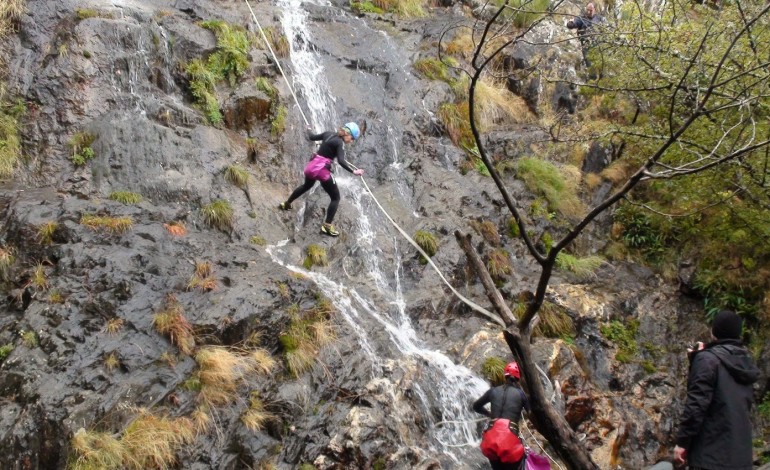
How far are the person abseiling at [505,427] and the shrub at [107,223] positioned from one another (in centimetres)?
526

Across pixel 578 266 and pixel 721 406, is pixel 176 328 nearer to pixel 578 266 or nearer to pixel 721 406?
pixel 721 406

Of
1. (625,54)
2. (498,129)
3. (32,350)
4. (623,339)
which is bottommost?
(32,350)

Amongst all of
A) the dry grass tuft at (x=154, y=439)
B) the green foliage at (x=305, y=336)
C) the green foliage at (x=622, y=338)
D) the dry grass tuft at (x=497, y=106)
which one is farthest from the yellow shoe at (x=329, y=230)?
the dry grass tuft at (x=497, y=106)

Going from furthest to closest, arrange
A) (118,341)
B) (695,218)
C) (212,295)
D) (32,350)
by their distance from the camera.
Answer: (695,218), (212,295), (118,341), (32,350)

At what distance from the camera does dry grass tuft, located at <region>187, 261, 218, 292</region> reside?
7844 millimetres

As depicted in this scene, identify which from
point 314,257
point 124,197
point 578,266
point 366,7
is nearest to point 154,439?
point 314,257

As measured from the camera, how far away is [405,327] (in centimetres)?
895

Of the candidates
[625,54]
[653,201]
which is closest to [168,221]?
[625,54]

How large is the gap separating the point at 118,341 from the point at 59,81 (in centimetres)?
539

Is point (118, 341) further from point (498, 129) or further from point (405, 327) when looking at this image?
point (498, 129)

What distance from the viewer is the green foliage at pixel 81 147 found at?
9.20m

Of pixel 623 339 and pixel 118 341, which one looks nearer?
pixel 118 341

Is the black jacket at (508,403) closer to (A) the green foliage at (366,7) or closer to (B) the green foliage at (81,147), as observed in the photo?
(B) the green foliage at (81,147)

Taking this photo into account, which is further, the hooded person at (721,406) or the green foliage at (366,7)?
the green foliage at (366,7)
